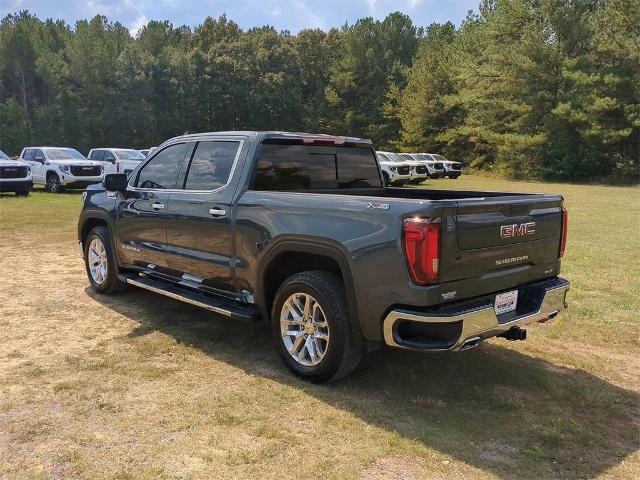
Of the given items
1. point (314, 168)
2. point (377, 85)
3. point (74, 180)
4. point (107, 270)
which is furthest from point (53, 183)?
point (377, 85)

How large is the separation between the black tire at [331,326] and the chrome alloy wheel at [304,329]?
0.15 feet

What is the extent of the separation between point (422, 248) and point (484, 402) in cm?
129

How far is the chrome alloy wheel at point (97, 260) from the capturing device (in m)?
6.56

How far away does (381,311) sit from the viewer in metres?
3.68

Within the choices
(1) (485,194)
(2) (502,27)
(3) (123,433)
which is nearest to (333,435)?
(3) (123,433)

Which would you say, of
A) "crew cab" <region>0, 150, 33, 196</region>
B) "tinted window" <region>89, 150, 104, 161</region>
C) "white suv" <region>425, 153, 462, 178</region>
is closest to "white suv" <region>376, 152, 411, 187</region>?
"white suv" <region>425, 153, 462, 178</region>

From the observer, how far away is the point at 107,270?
647 centimetres

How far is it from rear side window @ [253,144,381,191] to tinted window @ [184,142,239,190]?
1.09 ft

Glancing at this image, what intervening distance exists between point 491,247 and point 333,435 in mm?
1571

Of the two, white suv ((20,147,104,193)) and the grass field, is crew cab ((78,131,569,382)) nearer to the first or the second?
the grass field

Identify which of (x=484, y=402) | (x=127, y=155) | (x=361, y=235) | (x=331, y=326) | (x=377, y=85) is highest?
(x=377, y=85)

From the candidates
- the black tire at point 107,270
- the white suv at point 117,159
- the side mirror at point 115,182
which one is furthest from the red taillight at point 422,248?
the white suv at point 117,159

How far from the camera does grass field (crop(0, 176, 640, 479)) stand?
3.16 m

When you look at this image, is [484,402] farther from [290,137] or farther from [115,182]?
[115,182]
